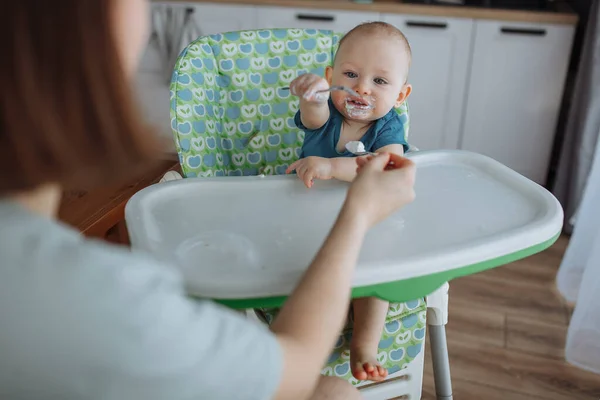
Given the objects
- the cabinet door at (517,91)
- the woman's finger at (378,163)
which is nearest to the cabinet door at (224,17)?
the cabinet door at (517,91)

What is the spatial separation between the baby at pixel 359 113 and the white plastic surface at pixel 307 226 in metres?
0.05

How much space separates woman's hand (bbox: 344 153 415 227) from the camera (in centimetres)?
79

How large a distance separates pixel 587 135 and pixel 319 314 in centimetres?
194

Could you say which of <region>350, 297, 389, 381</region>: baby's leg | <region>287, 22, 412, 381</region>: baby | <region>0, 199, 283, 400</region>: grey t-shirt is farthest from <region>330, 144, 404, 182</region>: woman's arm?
<region>0, 199, 283, 400</region>: grey t-shirt

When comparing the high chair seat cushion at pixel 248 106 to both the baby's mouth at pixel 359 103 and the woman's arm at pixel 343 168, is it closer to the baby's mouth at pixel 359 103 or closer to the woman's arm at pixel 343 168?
the baby's mouth at pixel 359 103

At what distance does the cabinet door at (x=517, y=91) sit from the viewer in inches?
98.3

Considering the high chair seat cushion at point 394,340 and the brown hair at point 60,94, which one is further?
the high chair seat cushion at point 394,340

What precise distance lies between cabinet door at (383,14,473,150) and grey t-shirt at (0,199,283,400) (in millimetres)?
2249

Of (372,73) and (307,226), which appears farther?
(372,73)

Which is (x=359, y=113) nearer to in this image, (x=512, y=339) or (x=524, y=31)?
(x=512, y=339)

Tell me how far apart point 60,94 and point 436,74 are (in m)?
2.35

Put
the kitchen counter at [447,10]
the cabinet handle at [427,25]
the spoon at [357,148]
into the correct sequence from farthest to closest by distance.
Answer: the cabinet handle at [427,25] < the kitchen counter at [447,10] < the spoon at [357,148]

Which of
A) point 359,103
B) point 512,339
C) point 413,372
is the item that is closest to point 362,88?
point 359,103

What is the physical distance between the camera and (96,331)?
50 cm
